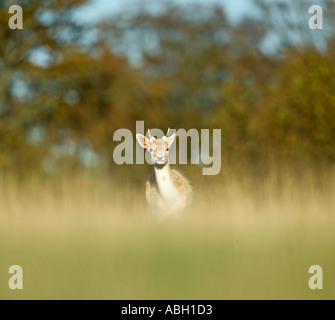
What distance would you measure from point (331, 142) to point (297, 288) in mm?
10677

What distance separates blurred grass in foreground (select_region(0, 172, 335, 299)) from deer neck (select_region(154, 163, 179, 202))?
0.27 metres

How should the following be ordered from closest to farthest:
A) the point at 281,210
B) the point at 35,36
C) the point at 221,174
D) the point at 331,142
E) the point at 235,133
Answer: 1. the point at 281,210
2. the point at 221,174
3. the point at 331,142
4. the point at 235,133
5. the point at 35,36

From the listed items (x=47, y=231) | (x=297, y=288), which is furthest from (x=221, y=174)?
(x=297, y=288)

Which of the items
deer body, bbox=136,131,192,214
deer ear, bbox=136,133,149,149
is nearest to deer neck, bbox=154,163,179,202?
deer body, bbox=136,131,192,214

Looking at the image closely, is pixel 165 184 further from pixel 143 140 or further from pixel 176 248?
pixel 176 248

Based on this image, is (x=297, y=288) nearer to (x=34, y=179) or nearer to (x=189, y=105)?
(x=34, y=179)

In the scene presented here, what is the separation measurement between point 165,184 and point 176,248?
245cm

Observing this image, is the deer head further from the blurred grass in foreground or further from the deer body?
the blurred grass in foreground

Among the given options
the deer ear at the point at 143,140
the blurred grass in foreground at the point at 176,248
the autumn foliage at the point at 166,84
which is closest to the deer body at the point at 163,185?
the deer ear at the point at 143,140

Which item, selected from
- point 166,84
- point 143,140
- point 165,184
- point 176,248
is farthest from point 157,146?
point 166,84

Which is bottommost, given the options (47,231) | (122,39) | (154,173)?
(47,231)

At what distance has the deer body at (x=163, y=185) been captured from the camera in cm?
901

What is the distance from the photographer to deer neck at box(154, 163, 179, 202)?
9.12 m

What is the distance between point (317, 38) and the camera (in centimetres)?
2514
